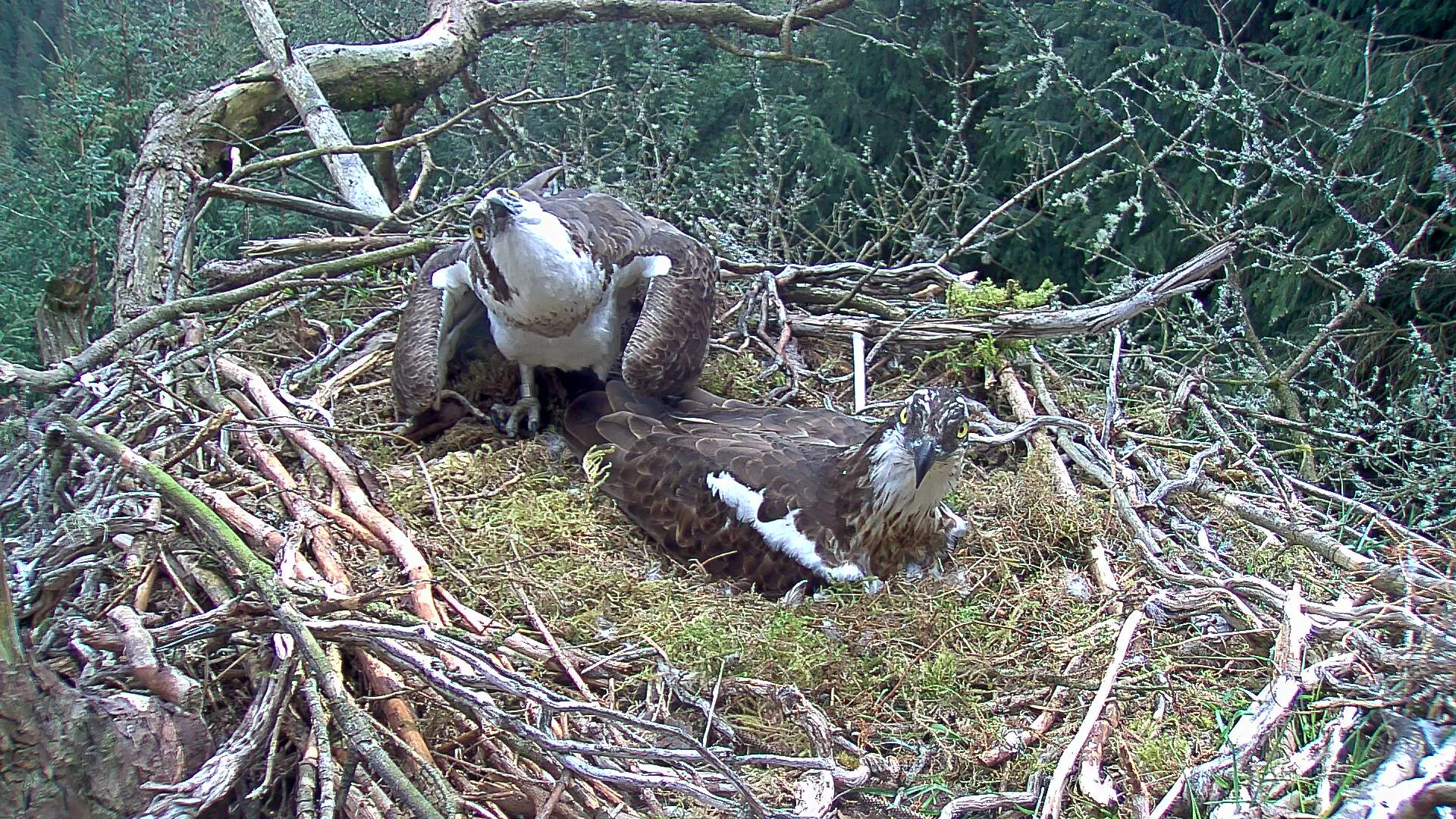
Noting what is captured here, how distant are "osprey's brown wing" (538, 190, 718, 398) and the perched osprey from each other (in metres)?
0.19

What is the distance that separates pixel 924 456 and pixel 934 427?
9cm

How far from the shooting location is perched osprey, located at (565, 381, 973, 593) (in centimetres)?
309

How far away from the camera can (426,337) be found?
3.68m

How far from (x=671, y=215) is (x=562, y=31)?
2.20 meters

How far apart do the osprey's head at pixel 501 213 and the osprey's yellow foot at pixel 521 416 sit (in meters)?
0.83

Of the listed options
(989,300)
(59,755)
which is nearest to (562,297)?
(989,300)

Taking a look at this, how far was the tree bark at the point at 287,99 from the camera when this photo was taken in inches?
165

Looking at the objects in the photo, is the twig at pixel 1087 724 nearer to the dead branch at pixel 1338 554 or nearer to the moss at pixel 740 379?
the dead branch at pixel 1338 554

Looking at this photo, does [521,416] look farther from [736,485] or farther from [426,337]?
[736,485]

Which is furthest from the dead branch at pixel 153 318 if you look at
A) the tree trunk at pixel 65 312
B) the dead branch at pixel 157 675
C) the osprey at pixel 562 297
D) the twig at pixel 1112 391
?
the twig at pixel 1112 391

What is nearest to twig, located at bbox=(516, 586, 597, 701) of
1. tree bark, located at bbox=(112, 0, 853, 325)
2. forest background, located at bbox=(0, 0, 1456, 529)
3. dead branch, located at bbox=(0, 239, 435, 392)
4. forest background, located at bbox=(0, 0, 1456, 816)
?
forest background, located at bbox=(0, 0, 1456, 816)

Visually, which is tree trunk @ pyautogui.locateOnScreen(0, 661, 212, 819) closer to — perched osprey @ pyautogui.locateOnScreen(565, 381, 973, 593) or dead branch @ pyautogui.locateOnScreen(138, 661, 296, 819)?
dead branch @ pyautogui.locateOnScreen(138, 661, 296, 819)

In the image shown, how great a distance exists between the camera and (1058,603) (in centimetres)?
311

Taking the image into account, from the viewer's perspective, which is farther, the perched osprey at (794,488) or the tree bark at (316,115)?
the tree bark at (316,115)
